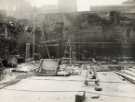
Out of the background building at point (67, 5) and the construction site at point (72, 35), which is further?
the construction site at point (72, 35)

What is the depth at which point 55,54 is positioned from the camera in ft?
40.1

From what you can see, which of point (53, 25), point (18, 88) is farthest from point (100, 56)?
point (18, 88)

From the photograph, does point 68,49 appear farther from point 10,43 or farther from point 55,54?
point 10,43

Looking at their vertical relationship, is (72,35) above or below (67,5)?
below

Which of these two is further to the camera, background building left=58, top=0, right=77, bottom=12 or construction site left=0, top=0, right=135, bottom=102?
construction site left=0, top=0, right=135, bottom=102

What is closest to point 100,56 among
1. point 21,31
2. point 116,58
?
point 116,58

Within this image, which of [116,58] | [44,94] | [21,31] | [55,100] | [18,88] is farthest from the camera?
A: [21,31]

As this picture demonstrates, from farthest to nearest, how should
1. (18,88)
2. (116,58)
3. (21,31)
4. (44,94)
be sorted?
1. (21,31)
2. (116,58)
3. (18,88)
4. (44,94)

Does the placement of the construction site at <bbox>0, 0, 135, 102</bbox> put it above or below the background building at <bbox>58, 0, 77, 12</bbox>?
below

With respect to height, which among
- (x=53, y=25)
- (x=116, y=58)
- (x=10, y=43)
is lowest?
(x=116, y=58)

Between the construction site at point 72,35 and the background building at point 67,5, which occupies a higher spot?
the background building at point 67,5

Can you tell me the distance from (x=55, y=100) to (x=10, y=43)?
936cm

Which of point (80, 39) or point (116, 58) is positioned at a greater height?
point (80, 39)

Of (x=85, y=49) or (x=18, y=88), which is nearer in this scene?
(x=18, y=88)
